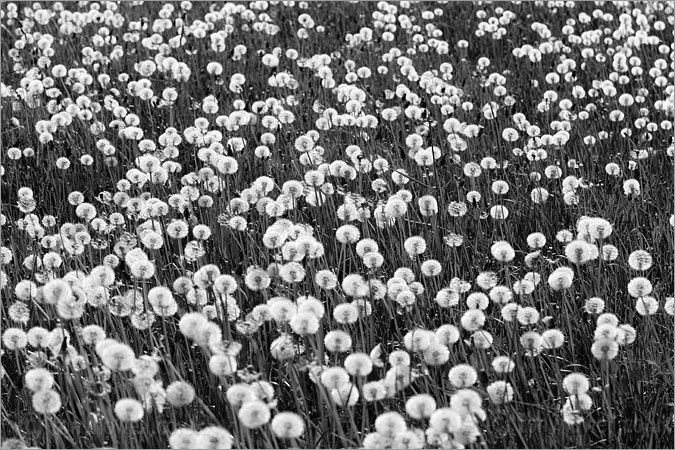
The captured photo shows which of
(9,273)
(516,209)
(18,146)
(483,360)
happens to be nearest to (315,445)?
(483,360)

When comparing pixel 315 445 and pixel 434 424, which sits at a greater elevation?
pixel 434 424

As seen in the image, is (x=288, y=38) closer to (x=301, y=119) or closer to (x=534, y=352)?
(x=301, y=119)

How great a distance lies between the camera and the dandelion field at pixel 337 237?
2494 mm

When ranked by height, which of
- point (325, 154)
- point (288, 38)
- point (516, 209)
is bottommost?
point (516, 209)

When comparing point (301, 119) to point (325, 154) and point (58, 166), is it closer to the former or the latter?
point (325, 154)

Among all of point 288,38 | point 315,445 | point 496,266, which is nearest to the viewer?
point 315,445

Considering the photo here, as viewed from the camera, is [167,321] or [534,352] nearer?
[534,352]

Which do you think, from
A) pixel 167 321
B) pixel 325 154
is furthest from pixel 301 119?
pixel 167 321

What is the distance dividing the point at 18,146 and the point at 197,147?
1.21 meters

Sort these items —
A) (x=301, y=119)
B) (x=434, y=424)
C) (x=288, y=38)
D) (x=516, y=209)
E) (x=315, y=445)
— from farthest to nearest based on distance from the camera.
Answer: (x=288, y=38)
(x=301, y=119)
(x=516, y=209)
(x=315, y=445)
(x=434, y=424)

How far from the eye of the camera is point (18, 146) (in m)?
5.38

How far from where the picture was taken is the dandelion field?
8.18 feet

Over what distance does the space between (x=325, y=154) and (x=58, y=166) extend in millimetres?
1485

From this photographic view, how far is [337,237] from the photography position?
3.28 m
